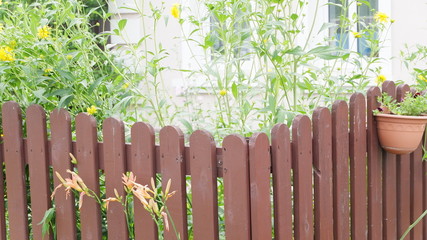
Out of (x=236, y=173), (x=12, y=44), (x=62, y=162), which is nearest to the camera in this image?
(x=236, y=173)

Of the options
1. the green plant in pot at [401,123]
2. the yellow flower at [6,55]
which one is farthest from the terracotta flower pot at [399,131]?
the yellow flower at [6,55]

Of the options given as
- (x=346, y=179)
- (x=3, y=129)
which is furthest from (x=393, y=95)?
(x=3, y=129)

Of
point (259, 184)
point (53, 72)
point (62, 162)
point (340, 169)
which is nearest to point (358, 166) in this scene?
point (340, 169)

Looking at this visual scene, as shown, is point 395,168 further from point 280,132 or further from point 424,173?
point 280,132

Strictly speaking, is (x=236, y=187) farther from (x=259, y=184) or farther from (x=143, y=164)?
(x=143, y=164)

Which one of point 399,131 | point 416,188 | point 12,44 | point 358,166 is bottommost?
point 416,188

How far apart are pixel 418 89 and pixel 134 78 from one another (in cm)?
132

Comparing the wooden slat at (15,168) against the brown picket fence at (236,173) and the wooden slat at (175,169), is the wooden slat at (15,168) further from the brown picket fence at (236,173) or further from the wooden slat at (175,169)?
the wooden slat at (175,169)

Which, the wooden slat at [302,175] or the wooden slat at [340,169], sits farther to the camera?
the wooden slat at [340,169]

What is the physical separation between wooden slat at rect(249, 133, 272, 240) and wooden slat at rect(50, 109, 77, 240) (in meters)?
0.72

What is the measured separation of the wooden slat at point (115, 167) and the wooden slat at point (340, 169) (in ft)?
2.45

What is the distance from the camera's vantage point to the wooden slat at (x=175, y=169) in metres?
2.13

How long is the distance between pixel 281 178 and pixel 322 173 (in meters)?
0.27

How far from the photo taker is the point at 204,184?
6.86 feet
